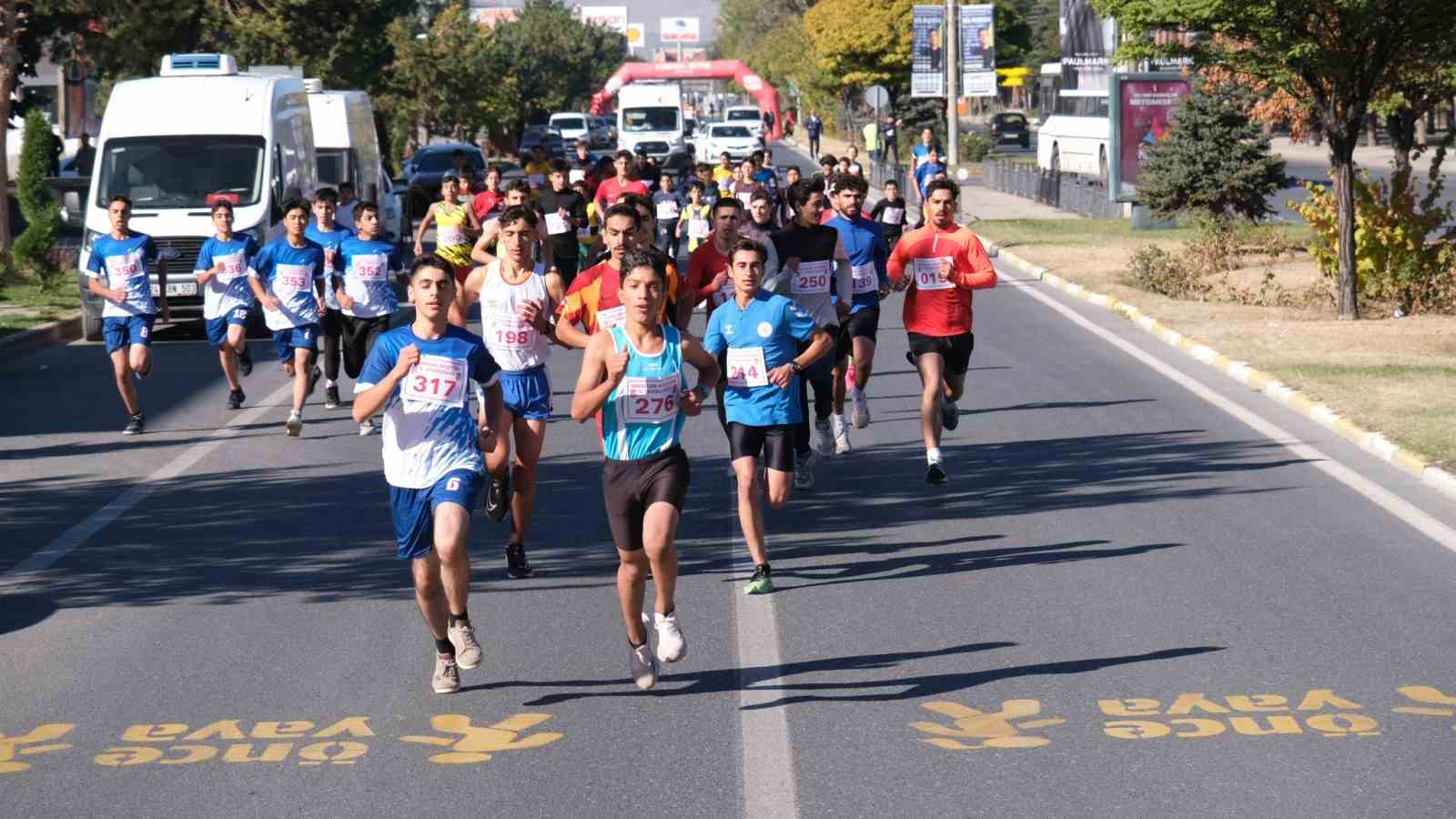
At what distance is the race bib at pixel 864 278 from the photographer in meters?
13.7

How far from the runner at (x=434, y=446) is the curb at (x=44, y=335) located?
14.4 metres

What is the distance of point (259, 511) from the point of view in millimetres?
11914

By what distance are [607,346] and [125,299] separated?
888 cm

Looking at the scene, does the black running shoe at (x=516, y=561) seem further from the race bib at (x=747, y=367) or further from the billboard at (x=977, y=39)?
the billboard at (x=977, y=39)

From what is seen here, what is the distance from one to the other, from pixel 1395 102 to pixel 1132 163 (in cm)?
463

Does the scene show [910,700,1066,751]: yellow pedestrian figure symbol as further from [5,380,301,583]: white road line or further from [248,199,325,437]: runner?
[248,199,325,437]: runner

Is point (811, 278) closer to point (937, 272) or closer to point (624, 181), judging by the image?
point (937, 272)

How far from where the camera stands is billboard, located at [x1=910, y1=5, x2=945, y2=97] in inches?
2430

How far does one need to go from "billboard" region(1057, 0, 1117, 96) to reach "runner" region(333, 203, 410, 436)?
37.5m

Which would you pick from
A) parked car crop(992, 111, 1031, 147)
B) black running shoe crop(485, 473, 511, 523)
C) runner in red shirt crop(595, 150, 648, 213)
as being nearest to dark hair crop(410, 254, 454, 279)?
black running shoe crop(485, 473, 511, 523)

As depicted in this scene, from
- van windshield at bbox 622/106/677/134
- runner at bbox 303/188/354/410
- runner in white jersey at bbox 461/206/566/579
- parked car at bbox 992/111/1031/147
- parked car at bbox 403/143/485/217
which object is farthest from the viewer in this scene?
parked car at bbox 992/111/1031/147

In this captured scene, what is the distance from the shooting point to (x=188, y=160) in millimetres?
23922

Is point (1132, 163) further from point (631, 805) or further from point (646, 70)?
point (646, 70)

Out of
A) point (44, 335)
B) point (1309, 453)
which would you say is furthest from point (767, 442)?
point (44, 335)
